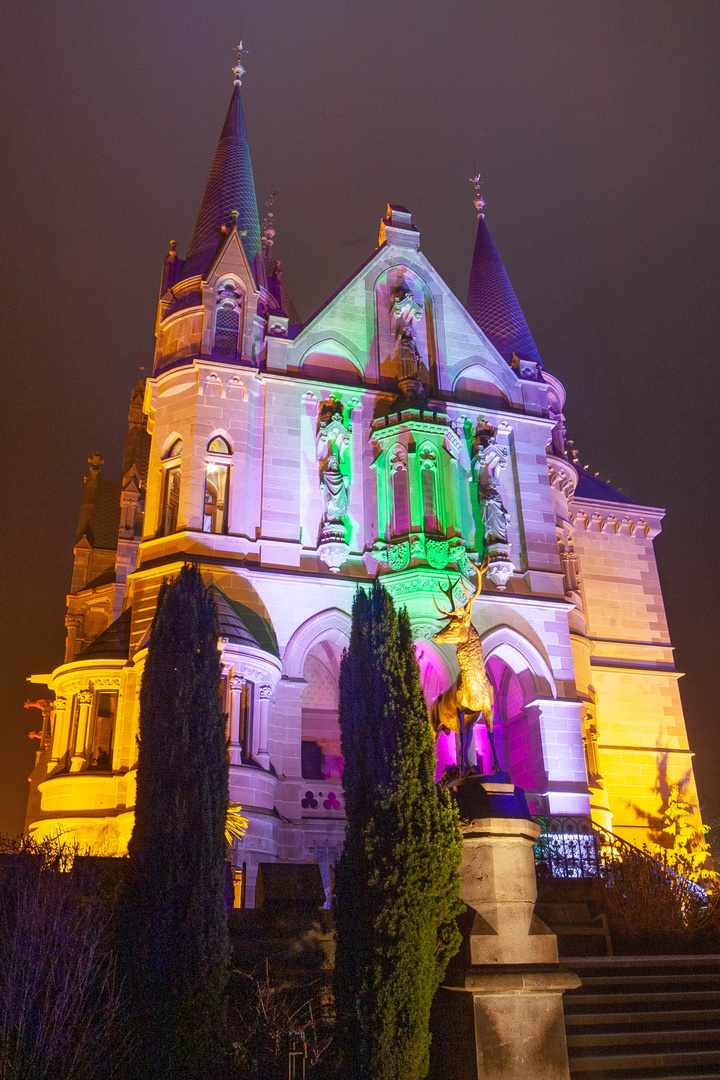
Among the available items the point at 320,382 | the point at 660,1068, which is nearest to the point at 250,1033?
the point at 660,1068

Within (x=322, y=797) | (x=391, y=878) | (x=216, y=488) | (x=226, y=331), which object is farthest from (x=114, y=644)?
(x=391, y=878)

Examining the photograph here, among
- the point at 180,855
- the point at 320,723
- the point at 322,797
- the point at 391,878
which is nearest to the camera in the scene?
the point at 391,878

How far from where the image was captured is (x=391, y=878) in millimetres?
11094

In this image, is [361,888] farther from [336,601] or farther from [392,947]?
[336,601]

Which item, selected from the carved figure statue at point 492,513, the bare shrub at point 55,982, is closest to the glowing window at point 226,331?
the carved figure statue at point 492,513

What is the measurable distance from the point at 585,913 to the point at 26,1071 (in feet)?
29.4

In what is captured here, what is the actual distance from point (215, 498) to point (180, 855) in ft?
45.8

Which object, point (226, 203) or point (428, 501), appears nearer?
point (428, 501)

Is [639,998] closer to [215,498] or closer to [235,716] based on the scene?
[235,716]

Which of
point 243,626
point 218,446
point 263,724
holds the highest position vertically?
point 218,446

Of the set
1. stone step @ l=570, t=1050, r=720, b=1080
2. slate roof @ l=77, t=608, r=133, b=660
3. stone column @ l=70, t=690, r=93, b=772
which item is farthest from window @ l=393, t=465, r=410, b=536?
stone step @ l=570, t=1050, r=720, b=1080

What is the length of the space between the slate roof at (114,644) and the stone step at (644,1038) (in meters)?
14.2

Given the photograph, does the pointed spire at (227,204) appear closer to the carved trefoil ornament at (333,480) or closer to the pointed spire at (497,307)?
the carved trefoil ornament at (333,480)

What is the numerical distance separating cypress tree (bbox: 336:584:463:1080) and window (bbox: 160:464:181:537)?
11895 mm
